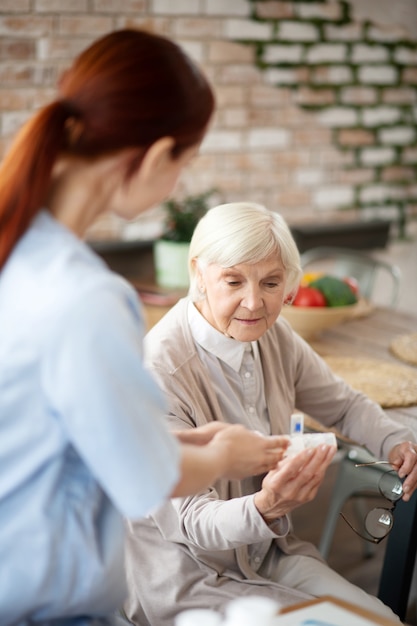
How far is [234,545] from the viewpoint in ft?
5.49

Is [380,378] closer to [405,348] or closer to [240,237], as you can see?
[405,348]

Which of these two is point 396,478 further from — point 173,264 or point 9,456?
point 173,264

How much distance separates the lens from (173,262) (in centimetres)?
340

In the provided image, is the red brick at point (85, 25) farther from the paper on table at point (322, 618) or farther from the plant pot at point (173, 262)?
the paper on table at point (322, 618)

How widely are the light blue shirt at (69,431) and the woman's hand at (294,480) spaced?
1.45 feet

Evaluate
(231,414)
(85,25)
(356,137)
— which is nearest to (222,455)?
(231,414)

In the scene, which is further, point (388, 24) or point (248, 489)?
point (388, 24)

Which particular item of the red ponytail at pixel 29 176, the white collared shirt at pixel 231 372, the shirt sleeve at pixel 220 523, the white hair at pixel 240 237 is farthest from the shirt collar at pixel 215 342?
the red ponytail at pixel 29 176

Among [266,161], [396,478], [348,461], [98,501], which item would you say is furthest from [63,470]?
[266,161]

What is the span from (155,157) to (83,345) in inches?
11.3

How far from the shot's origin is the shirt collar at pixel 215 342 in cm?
188

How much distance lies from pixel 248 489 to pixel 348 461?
3.53 feet

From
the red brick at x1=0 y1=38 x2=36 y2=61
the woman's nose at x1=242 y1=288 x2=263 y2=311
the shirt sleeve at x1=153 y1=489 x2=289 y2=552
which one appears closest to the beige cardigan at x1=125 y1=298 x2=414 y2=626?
the shirt sleeve at x1=153 y1=489 x2=289 y2=552

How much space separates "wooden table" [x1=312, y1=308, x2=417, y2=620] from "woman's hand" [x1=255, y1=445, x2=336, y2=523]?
23.2 inches
